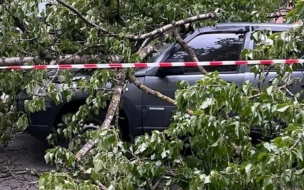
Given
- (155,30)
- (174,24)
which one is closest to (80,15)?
(155,30)

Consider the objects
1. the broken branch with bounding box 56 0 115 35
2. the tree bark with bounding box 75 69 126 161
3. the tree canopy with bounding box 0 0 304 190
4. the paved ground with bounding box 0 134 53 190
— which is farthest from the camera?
the paved ground with bounding box 0 134 53 190

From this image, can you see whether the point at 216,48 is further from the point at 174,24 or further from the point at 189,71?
the point at 174,24

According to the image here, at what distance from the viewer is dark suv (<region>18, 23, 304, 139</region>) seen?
17.2 feet

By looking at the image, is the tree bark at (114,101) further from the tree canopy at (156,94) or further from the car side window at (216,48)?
the car side window at (216,48)

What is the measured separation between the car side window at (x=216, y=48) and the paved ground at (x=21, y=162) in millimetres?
1843

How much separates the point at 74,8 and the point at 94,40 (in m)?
0.31

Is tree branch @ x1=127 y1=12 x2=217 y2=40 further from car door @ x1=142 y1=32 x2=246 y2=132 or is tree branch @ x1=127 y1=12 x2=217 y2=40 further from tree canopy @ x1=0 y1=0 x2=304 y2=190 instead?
car door @ x1=142 y1=32 x2=246 y2=132

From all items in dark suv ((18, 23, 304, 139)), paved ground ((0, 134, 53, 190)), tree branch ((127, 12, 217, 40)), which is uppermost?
tree branch ((127, 12, 217, 40))

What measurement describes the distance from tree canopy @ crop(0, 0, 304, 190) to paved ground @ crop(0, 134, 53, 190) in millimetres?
449

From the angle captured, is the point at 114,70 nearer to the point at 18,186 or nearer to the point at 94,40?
the point at 94,40

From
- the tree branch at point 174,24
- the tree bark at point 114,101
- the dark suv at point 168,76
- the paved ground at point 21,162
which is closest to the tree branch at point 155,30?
the tree branch at point 174,24

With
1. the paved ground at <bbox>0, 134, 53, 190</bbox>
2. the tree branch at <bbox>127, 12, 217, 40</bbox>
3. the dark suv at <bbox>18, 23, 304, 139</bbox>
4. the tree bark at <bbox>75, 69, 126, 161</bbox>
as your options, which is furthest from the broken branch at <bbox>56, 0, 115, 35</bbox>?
the paved ground at <bbox>0, 134, 53, 190</bbox>

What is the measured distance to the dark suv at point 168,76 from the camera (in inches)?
206

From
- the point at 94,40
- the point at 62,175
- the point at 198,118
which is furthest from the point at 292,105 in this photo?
the point at 94,40
